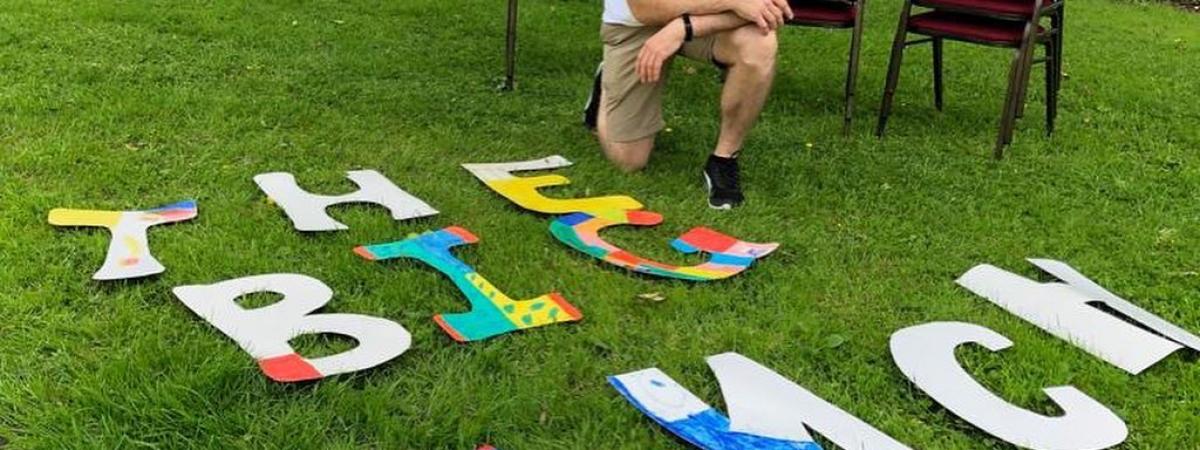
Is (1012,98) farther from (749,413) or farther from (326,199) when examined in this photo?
(326,199)

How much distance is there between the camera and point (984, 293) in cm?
221

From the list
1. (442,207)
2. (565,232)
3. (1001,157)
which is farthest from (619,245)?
(1001,157)

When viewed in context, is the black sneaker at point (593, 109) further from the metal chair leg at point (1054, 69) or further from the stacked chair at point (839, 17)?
the metal chair leg at point (1054, 69)

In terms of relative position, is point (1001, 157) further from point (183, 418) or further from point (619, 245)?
point (183, 418)

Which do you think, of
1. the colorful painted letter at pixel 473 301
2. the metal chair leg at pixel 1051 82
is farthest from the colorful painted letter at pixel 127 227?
the metal chair leg at pixel 1051 82

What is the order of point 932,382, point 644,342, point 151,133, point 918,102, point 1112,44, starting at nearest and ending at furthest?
point 932,382 → point 644,342 → point 151,133 → point 918,102 → point 1112,44

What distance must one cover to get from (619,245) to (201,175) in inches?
45.5

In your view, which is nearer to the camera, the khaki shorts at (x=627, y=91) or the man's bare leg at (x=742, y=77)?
the man's bare leg at (x=742, y=77)

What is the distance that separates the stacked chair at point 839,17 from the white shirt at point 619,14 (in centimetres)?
73

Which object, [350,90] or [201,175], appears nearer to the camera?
[201,175]

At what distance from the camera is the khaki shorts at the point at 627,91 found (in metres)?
3.00

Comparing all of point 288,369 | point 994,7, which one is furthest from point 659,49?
point 288,369

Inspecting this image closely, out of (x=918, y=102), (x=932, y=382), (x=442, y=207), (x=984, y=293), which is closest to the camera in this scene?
(x=932, y=382)

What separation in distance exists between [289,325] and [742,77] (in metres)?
1.51
